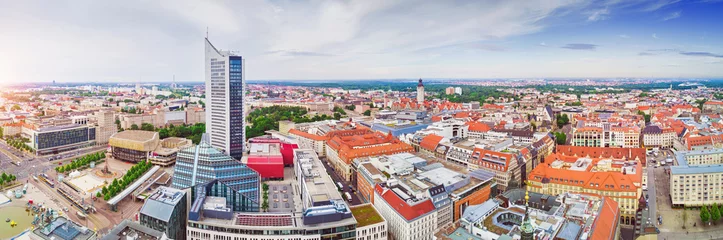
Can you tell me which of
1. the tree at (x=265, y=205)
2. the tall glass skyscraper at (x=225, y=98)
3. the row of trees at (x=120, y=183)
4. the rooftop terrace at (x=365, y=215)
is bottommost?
the tree at (x=265, y=205)

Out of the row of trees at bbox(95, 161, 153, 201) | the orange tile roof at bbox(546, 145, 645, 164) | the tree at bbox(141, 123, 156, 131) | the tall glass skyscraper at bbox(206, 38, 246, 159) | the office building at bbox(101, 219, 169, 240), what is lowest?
the row of trees at bbox(95, 161, 153, 201)

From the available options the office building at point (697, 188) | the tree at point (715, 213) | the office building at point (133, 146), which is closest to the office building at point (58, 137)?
the office building at point (133, 146)

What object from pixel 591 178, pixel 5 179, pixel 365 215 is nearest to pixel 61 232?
pixel 365 215

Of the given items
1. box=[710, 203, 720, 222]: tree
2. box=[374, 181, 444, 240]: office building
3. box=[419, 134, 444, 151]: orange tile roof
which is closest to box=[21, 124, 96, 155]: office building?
box=[419, 134, 444, 151]: orange tile roof

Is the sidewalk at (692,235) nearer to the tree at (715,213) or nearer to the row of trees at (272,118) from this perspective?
the tree at (715,213)

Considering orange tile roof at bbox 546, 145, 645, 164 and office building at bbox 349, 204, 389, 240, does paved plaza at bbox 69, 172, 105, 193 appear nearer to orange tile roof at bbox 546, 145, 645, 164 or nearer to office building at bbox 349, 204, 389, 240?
office building at bbox 349, 204, 389, 240

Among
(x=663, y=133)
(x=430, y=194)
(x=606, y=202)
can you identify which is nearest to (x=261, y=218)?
(x=430, y=194)
